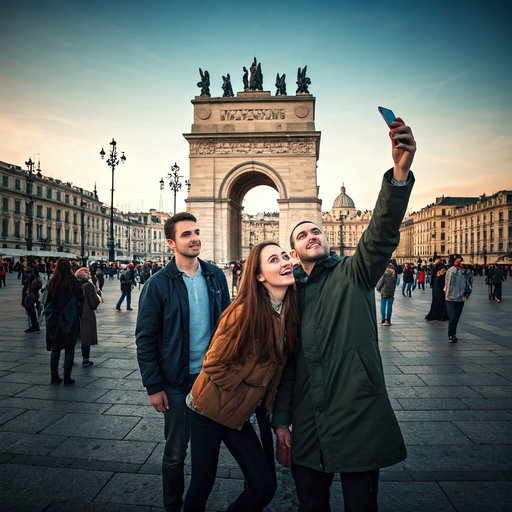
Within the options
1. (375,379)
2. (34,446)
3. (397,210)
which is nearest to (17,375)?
(34,446)

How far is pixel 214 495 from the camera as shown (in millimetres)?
2938

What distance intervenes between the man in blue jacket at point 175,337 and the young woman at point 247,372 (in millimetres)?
451

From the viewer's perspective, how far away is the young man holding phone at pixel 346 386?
1.90 metres

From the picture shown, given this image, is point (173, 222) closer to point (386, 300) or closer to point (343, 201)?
point (386, 300)

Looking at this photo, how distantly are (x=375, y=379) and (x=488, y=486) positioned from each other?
6.18 ft

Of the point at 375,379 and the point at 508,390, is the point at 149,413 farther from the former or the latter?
the point at 508,390

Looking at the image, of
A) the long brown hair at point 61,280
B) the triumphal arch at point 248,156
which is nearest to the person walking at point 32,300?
the long brown hair at point 61,280

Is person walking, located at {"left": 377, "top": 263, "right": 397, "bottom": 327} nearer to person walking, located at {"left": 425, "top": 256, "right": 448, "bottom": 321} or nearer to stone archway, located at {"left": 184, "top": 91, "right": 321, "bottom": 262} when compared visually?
person walking, located at {"left": 425, "top": 256, "right": 448, "bottom": 321}

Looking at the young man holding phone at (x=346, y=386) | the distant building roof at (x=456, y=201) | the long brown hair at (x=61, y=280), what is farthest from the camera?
the distant building roof at (x=456, y=201)

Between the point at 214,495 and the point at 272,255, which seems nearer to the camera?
the point at 272,255

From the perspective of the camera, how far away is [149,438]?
3.87 metres

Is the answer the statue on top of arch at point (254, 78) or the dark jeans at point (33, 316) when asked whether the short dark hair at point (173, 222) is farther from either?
the statue on top of arch at point (254, 78)

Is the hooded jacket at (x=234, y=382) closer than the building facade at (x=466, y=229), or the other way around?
the hooded jacket at (x=234, y=382)

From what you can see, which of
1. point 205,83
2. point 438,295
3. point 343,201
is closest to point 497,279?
point 438,295
